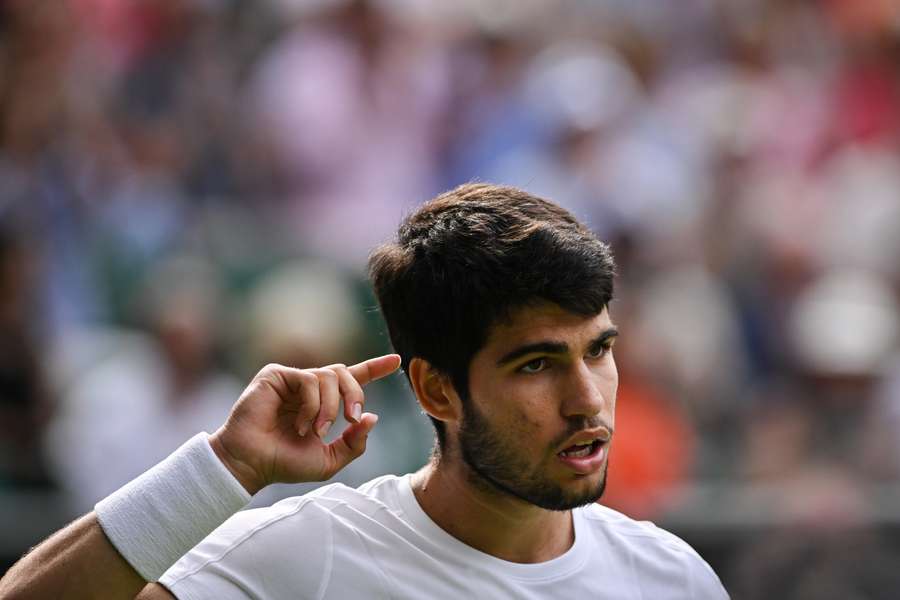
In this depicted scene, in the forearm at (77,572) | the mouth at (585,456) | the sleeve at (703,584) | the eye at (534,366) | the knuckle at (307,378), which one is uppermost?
the knuckle at (307,378)

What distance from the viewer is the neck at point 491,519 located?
9.32ft

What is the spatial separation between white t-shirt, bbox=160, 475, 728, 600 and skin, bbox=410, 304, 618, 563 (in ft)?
0.19

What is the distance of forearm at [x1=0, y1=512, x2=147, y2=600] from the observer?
8.09 feet

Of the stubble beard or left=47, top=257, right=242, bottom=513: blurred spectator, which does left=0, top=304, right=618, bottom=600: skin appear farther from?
left=47, top=257, right=242, bottom=513: blurred spectator

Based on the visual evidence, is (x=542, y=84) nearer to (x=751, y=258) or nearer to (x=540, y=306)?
(x=751, y=258)

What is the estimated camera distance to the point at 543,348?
2.69m

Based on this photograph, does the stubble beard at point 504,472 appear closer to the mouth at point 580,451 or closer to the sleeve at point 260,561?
the mouth at point 580,451

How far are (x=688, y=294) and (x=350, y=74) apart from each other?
2143 mm

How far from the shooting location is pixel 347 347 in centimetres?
620

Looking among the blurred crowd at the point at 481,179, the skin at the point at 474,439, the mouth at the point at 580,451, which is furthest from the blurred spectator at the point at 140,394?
the mouth at the point at 580,451

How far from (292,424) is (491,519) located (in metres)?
0.45

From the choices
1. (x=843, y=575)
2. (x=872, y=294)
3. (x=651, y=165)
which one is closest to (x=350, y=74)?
(x=651, y=165)

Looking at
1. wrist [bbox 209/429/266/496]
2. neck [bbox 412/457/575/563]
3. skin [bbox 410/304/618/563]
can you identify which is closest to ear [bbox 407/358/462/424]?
skin [bbox 410/304/618/563]

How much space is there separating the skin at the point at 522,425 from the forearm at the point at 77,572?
671 millimetres
